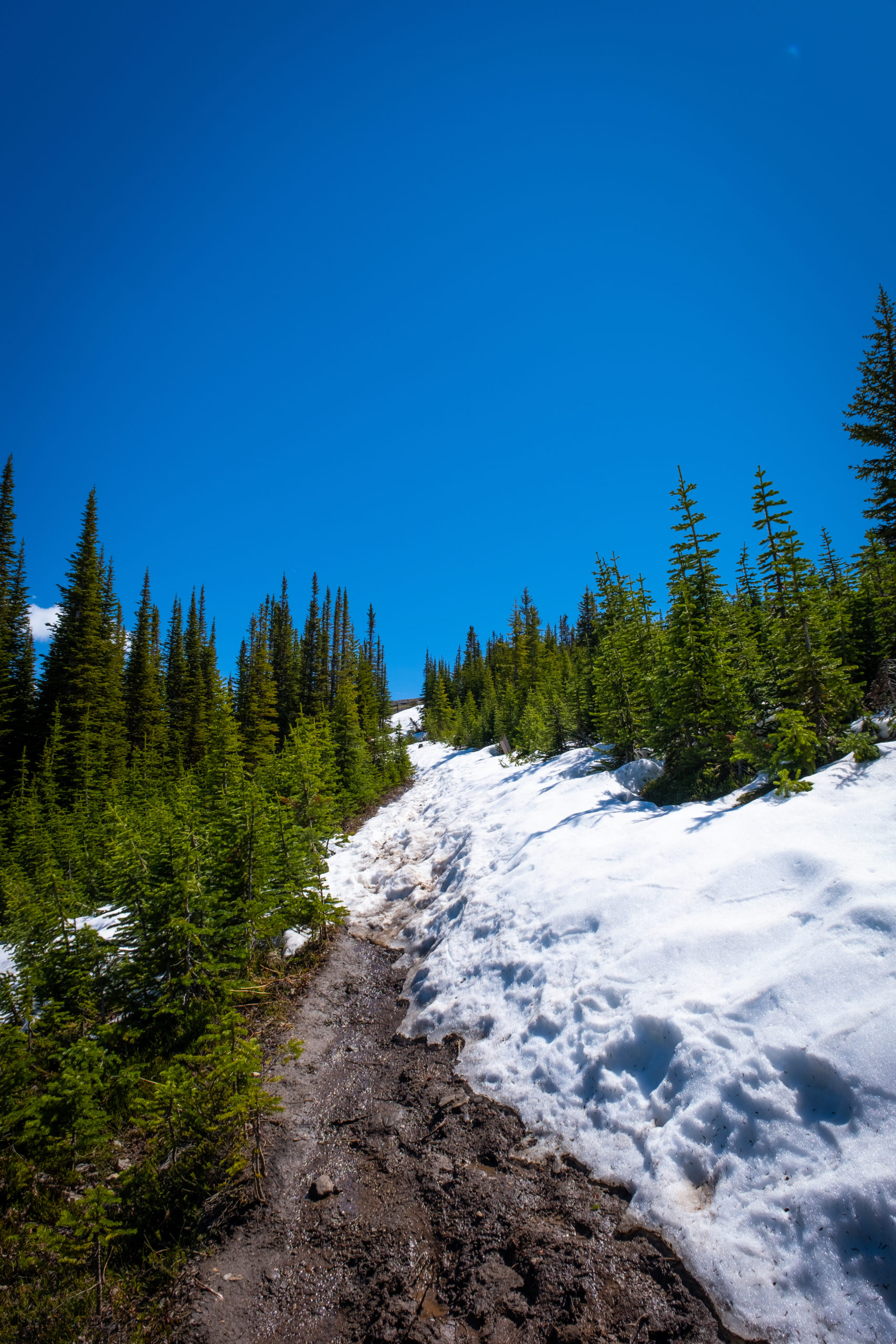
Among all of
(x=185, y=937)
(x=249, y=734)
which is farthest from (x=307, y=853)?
(x=249, y=734)

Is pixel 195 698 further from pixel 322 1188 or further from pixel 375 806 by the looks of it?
pixel 322 1188

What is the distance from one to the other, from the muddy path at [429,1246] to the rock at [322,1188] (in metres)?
0.01

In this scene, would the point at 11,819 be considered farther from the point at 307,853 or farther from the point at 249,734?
the point at 307,853

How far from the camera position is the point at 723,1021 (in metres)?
4.52

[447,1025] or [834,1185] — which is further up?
[834,1185]

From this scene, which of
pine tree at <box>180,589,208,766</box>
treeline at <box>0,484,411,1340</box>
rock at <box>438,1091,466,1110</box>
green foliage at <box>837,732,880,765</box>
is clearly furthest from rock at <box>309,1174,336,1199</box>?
pine tree at <box>180,589,208,766</box>

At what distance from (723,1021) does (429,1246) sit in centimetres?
294

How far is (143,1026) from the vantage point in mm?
6840

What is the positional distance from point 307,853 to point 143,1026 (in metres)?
3.21

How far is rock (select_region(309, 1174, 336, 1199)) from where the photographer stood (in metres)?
4.51

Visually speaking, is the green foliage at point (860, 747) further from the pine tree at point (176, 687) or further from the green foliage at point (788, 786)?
the pine tree at point (176, 687)

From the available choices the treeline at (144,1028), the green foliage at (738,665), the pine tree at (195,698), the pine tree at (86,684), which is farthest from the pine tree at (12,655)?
the green foliage at (738,665)

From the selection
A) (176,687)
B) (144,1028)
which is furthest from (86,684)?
(144,1028)

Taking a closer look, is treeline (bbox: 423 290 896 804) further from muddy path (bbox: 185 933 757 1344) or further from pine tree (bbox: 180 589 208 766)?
pine tree (bbox: 180 589 208 766)
